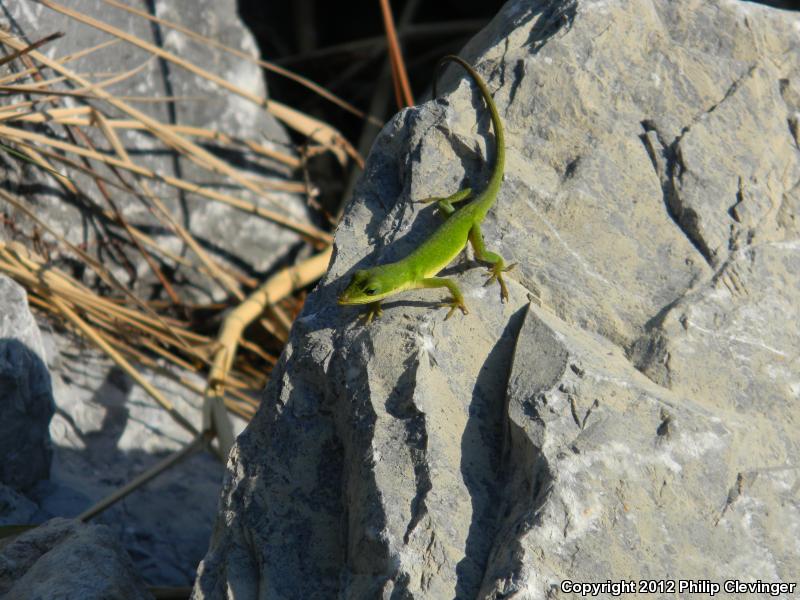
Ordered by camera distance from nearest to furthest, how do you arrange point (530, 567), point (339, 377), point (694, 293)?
point (530, 567) → point (339, 377) → point (694, 293)

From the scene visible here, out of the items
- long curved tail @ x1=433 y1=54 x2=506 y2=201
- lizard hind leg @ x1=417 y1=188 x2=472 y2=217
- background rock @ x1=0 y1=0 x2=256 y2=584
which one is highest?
long curved tail @ x1=433 y1=54 x2=506 y2=201

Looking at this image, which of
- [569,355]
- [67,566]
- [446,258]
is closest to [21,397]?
[67,566]

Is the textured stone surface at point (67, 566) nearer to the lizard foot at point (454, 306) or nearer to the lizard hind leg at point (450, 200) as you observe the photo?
the lizard foot at point (454, 306)

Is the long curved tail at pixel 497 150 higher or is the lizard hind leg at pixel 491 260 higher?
the long curved tail at pixel 497 150

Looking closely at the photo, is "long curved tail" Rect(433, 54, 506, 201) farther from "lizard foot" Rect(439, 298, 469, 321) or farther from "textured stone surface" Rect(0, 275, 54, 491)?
"textured stone surface" Rect(0, 275, 54, 491)

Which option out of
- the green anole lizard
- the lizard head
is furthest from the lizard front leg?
the lizard head

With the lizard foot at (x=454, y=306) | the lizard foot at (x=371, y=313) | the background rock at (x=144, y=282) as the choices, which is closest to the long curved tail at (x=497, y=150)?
the lizard foot at (x=454, y=306)

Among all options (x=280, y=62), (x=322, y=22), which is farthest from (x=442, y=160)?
(x=322, y=22)

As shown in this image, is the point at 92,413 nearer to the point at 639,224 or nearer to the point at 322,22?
the point at 639,224
